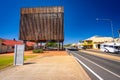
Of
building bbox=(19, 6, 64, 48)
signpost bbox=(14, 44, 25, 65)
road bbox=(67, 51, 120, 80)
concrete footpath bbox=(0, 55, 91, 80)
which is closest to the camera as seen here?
concrete footpath bbox=(0, 55, 91, 80)

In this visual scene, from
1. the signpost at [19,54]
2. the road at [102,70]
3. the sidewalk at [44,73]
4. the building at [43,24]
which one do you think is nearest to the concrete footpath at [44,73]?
the sidewalk at [44,73]

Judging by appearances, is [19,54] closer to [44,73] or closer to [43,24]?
[44,73]

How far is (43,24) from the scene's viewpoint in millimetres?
53781

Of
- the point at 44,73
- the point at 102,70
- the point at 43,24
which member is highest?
the point at 43,24

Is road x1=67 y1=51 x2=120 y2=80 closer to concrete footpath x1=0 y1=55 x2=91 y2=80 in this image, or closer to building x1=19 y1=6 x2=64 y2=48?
concrete footpath x1=0 y1=55 x2=91 y2=80

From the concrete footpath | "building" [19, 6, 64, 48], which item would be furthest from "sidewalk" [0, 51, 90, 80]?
"building" [19, 6, 64, 48]

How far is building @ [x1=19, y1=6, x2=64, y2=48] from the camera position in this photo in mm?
53094

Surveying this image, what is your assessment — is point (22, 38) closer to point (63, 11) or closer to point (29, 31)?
point (29, 31)

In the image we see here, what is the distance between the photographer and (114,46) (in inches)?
1636

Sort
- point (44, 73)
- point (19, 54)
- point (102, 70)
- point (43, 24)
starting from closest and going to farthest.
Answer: point (44, 73), point (102, 70), point (19, 54), point (43, 24)

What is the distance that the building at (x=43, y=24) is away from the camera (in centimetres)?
5309

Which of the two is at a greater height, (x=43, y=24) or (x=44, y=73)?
(x=43, y=24)

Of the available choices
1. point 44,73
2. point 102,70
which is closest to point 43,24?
point 102,70

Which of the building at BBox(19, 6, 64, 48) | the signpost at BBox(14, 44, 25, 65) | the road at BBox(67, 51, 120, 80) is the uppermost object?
the building at BBox(19, 6, 64, 48)
